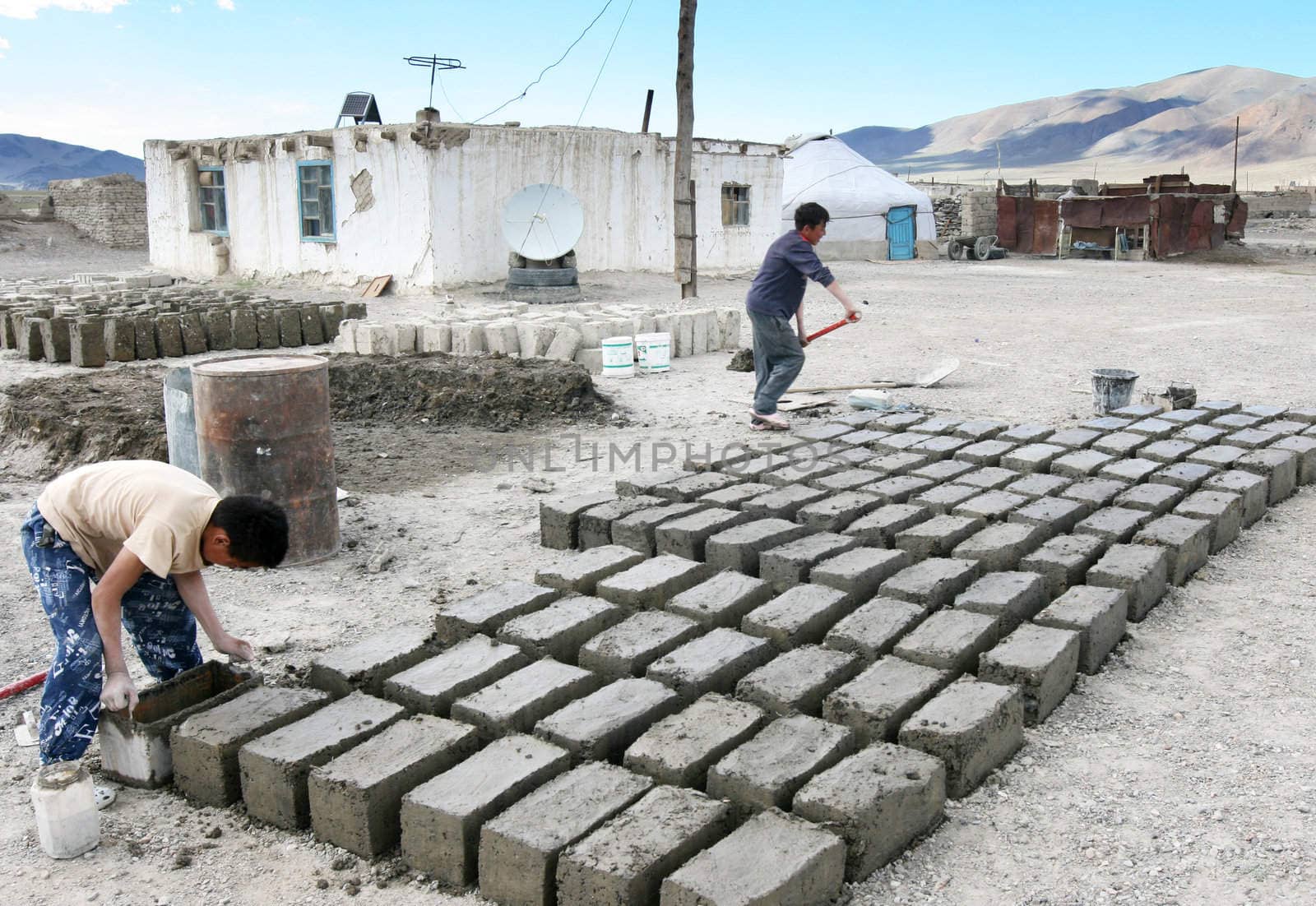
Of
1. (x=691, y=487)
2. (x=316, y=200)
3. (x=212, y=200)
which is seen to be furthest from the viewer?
(x=212, y=200)

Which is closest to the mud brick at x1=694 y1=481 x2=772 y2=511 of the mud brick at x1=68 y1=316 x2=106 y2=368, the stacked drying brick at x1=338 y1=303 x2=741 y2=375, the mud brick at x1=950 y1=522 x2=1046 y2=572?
the mud brick at x1=950 y1=522 x2=1046 y2=572

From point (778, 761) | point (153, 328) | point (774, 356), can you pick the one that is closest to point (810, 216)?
point (774, 356)

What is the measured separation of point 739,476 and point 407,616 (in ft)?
6.46

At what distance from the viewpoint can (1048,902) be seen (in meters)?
2.64

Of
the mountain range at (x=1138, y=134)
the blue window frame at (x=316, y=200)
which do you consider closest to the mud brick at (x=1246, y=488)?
the blue window frame at (x=316, y=200)

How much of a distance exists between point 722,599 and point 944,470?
219 cm

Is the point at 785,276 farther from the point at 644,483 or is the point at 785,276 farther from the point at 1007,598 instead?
the point at 1007,598

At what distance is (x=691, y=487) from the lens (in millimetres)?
5406

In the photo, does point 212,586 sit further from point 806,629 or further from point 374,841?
point 806,629

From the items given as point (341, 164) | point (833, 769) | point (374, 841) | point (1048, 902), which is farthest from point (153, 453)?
point (341, 164)

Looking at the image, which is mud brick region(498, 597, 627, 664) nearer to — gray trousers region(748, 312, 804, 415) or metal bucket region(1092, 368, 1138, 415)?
gray trousers region(748, 312, 804, 415)

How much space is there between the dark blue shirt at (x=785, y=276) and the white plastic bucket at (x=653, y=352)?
2.40 meters

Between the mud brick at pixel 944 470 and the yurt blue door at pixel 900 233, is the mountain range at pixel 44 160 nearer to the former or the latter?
the yurt blue door at pixel 900 233

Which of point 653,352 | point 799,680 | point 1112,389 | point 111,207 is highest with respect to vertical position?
point 111,207
